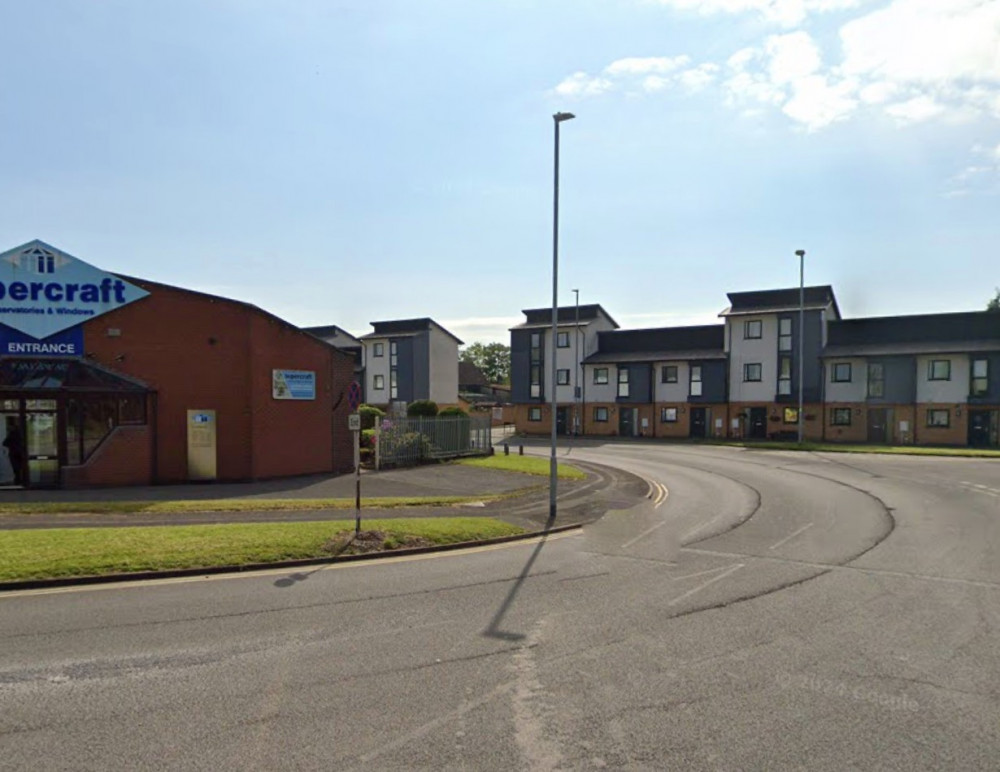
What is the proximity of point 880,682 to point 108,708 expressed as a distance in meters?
6.92

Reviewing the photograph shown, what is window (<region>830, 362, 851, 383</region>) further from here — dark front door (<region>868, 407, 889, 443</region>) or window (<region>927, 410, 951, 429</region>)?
window (<region>927, 410, 951, 429</region>)

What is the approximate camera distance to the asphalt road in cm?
505

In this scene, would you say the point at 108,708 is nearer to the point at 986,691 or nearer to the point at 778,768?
the point at 778,768

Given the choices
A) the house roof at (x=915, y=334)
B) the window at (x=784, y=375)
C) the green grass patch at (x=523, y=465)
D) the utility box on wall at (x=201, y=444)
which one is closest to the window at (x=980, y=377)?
the house roof at (x=915, y=334)

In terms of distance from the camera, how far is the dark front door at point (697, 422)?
53.8m

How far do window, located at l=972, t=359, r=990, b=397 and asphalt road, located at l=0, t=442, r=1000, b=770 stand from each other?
3845 centimetres

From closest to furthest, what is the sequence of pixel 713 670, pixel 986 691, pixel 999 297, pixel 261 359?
1. pixel 986 691
2. pixel 713 670
3. pixel 261 359
4. pixel 999 297

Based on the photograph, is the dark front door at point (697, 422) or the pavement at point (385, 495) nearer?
the pavement at point (385, 495)

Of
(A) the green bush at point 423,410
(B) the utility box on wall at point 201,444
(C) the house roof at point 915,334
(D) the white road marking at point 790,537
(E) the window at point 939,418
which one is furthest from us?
(C) the house roof at point 915,334

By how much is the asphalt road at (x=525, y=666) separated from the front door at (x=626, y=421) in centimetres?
4425

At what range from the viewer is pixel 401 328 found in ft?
218

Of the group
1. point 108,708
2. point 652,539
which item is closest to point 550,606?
point 108,708

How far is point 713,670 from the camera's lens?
6.65 m

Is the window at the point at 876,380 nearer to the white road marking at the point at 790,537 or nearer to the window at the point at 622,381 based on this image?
the window at the point at 622,381
